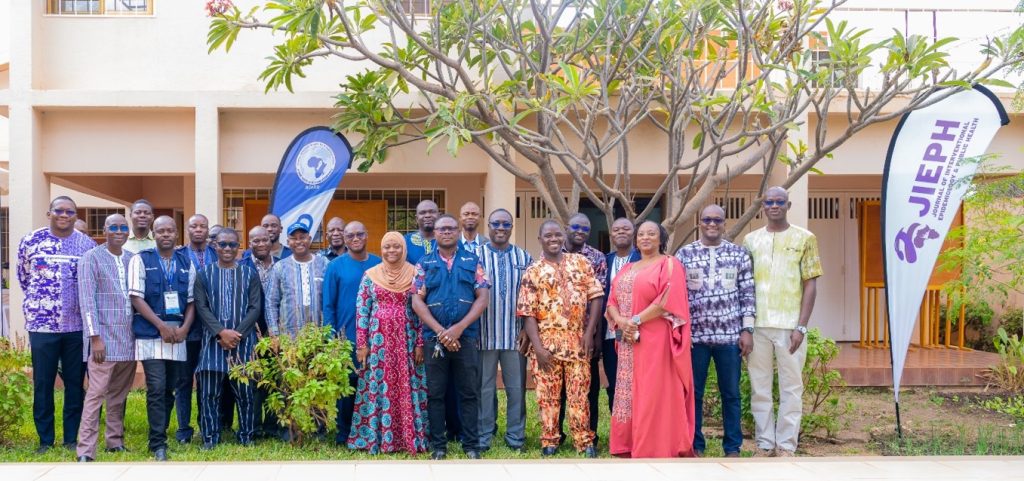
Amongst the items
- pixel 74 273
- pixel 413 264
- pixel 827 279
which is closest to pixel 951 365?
pixel 827 279

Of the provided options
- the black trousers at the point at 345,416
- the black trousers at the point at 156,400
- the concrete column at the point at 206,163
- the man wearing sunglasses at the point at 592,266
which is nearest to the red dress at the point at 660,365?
the man wearing sunglasses at the point at 592,266

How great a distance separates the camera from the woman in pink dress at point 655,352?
545 centimetres

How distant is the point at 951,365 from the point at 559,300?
5506mm

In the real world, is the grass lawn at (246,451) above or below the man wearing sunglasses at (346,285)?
below

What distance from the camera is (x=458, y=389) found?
18.5ft

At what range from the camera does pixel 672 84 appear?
7.07 metres

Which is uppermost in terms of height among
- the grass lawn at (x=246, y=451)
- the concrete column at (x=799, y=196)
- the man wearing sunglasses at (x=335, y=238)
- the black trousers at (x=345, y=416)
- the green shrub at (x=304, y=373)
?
the concrete column at (x=799, y=196)

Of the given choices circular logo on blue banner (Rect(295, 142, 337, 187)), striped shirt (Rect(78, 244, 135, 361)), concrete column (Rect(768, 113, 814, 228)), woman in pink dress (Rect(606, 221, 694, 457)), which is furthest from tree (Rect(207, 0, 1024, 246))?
striped shirt (Rect(78, 244, 135, 361))

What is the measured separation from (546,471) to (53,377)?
3.36 m

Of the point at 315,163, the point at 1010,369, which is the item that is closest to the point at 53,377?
the point at 315,163

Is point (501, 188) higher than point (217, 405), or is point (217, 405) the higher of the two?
point (501, 188)

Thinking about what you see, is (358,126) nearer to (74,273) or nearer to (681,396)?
(74,273)

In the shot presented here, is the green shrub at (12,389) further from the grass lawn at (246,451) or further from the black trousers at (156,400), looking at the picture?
the black trousers at (156,400)

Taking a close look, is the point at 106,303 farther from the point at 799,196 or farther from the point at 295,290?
the point at 799,196
